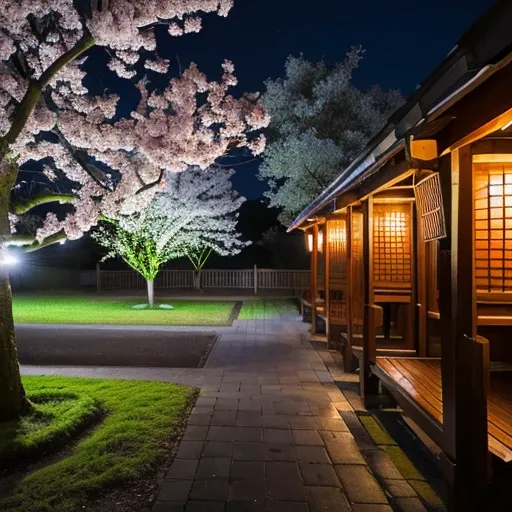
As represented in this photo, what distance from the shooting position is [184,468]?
4.11 m

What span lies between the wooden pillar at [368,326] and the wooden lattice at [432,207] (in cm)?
204

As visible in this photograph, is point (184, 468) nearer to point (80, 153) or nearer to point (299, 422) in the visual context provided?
→ point (299, 422)

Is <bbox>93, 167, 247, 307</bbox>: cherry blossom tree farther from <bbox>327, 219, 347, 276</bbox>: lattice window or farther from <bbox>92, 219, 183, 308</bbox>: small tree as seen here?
<bbox>327, 219, 347, 276</bbox>: lattice window

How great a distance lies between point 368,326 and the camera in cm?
599

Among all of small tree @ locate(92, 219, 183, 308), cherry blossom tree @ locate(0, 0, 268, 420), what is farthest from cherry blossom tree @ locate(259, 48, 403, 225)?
cherry blossom tree @ locate(0, 0, 268, 420)

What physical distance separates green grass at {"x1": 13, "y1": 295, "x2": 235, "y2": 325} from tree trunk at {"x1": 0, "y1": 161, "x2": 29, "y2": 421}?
8394 millimetres

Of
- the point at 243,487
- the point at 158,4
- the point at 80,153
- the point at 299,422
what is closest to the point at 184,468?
the point at 243,487

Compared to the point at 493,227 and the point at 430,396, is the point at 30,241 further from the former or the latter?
the point at 493,227

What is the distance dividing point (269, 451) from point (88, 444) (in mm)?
1839

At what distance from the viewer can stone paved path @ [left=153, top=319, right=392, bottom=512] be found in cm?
359

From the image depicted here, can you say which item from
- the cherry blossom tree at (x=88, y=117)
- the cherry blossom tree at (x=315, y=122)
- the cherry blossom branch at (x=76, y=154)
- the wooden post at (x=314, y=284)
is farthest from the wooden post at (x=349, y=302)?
the cherry blossom tree at (x=315, y=122)

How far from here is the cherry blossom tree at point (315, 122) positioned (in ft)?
55.9

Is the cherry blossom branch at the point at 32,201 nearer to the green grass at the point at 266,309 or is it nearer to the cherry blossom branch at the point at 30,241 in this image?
the cherry blossom branch at the point at 30,241

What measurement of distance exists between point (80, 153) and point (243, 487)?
5.98 meters
